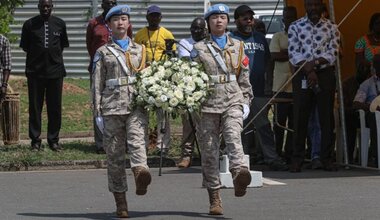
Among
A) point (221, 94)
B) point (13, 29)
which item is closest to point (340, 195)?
point (221, 94)

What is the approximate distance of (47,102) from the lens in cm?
1689

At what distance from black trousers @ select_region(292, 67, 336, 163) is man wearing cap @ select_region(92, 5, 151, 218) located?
454 cm

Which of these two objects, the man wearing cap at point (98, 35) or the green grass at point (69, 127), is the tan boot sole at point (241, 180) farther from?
the man wearing cap at point (98, 35)

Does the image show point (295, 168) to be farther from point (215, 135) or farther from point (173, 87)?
point (173, 87)

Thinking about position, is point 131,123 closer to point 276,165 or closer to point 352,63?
point 276,165

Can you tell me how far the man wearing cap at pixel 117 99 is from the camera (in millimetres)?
10984

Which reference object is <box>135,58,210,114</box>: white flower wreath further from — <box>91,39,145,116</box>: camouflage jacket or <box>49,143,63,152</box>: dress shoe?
<box>49,143,63,152</box>: dress shoe

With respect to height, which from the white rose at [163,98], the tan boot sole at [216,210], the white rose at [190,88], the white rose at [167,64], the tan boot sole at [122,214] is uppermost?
the white rose at [167,64]

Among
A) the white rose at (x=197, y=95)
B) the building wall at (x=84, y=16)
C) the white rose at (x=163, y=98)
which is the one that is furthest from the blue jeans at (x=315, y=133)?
the building wall at (x=84, y=16)

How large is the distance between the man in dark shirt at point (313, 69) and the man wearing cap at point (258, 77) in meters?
0.41

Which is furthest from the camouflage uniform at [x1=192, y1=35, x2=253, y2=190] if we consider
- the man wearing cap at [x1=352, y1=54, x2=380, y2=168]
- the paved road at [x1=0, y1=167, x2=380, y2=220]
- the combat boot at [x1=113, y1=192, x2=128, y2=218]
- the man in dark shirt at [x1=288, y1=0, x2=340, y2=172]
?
the man wearing cap at [x1=352, y1=54, x2=380, y2=168]

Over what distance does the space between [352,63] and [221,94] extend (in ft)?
20.3

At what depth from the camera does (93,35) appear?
55.1 ft

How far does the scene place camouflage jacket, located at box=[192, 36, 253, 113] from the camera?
1105 centimetres
